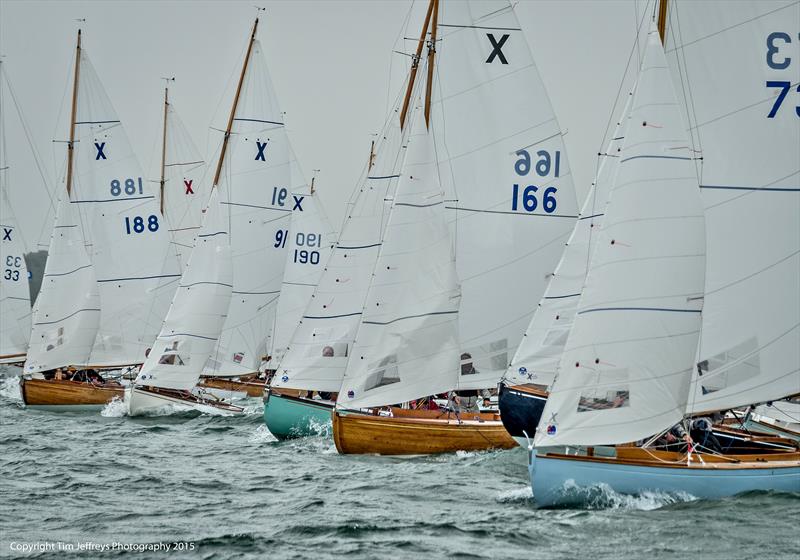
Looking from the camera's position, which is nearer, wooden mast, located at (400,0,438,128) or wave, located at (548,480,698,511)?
wave, located at (548,480,698,511)

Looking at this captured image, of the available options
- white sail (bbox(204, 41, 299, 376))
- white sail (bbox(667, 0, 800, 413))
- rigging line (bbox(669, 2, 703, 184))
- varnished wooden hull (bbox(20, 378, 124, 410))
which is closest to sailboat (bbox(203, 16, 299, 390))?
white sail (bbox(204, 41, 299, 376))

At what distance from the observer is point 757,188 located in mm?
20594

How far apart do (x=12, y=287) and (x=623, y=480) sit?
3789cm

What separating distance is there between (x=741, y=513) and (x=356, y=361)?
9700 mm

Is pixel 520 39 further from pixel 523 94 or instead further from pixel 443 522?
pixel 443 522

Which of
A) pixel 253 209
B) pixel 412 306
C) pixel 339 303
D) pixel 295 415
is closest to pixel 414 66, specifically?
pixel 339 303

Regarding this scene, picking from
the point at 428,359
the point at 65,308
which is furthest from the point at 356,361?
the point at 65,308

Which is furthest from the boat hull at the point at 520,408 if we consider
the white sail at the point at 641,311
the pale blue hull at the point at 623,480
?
the pale blue hull at the point at 623,480

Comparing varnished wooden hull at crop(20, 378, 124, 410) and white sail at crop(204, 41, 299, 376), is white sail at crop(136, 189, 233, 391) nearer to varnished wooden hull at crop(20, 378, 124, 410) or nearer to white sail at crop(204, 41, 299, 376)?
white sail at crop(204, 41, 299, 376)

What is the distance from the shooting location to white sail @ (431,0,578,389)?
28500 millimetres

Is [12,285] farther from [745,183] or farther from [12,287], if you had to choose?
[745,183]

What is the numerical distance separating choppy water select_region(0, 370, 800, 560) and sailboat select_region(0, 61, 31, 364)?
23706 mm

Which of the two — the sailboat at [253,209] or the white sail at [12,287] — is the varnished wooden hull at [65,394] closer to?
the sailboat at [253,209]

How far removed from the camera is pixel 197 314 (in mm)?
36125
